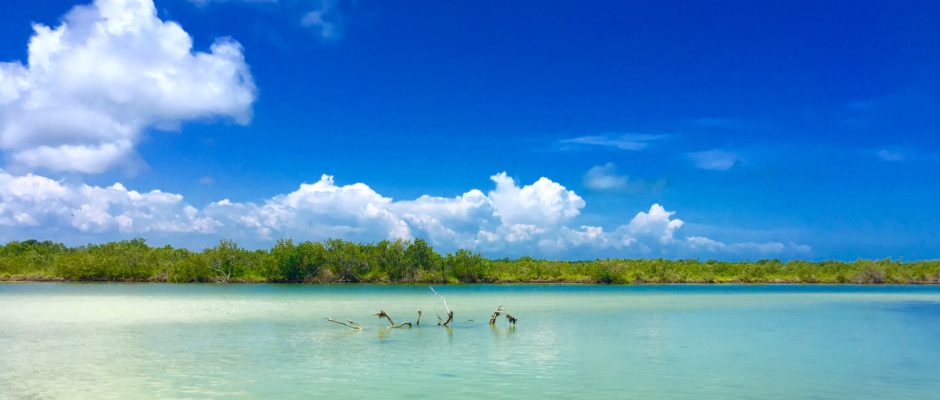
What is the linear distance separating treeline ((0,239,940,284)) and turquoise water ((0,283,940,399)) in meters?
55.4

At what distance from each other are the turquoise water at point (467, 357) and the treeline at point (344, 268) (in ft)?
182

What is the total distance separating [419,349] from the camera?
22.7 meters

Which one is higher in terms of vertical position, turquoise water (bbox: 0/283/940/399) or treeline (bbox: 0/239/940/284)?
treeline (bbox: 0/239/940/284)

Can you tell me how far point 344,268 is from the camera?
302ft

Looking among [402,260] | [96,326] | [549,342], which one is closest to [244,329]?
[96,326]

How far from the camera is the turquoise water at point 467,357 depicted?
16109mm

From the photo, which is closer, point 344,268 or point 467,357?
point 467,357

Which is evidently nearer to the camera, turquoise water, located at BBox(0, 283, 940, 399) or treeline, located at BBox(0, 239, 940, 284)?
turquoise water, located at BBox(0, 283, 940, 399)

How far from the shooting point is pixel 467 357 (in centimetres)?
2094

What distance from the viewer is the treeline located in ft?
296

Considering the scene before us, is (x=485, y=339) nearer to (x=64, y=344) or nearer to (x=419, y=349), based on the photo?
(x=419, y=349)

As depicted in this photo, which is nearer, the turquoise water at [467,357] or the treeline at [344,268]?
the turquoise water at [467,357]

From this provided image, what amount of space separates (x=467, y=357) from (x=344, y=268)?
240 ft

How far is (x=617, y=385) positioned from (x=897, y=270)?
10844 cm
